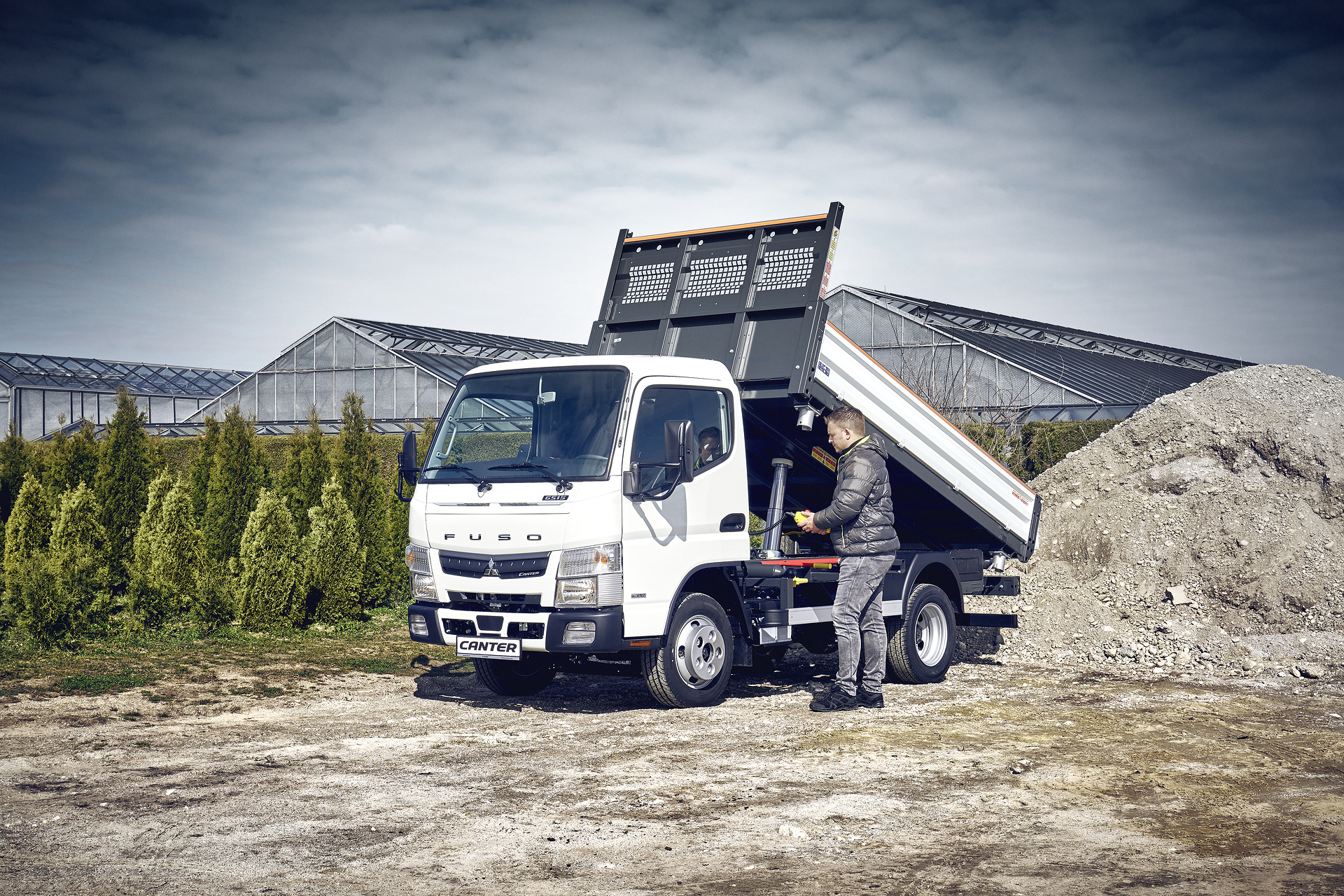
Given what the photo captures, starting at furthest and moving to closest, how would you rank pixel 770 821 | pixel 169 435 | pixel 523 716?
pixel 169 435
pixel 523 716
pixel 770 821

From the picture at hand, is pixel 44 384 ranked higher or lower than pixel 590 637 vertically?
higher

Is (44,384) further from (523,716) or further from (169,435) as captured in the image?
(523,716)

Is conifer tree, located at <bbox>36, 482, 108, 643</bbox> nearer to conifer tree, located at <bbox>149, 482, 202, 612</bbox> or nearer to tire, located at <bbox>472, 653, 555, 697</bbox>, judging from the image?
conifer tree, located at <bbox>149, 482, 202, 612</bbox>

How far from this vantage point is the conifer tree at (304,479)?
14.6 metres

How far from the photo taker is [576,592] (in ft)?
25.0

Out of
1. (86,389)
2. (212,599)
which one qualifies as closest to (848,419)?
(212,599)

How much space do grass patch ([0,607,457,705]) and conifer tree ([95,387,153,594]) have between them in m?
4.27

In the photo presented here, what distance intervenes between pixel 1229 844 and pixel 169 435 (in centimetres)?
3415

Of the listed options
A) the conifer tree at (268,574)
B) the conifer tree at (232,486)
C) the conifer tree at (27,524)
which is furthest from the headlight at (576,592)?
the conifer tree at (27,524)

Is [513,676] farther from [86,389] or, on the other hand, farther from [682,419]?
[86,389]

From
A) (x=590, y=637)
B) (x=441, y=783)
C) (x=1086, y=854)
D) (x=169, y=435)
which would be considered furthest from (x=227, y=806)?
(x=169, y=435)

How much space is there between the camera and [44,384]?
136 ft

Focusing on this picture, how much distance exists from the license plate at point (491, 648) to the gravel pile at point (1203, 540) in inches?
242

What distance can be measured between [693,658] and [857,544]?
5.08ft
